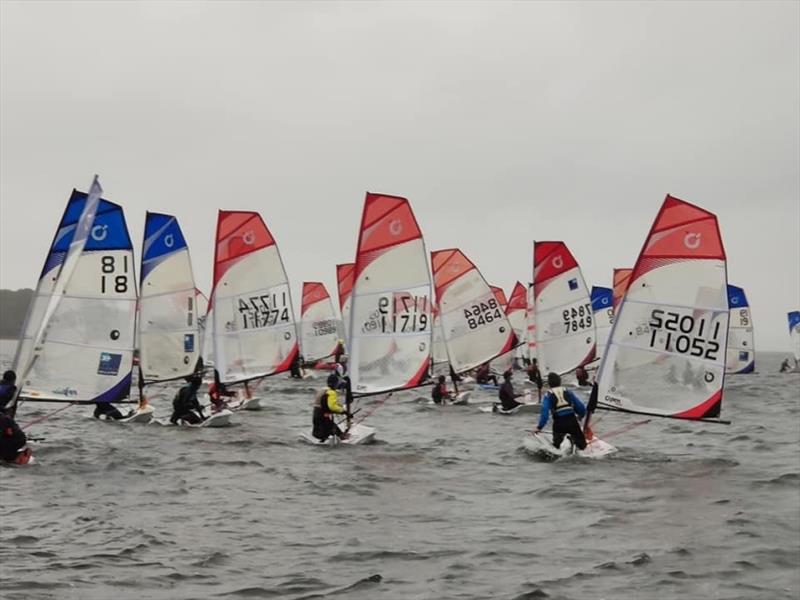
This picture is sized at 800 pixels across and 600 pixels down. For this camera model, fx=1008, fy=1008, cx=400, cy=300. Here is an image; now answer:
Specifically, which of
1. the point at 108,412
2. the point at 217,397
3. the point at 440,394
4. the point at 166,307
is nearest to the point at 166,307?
the point at 166,307

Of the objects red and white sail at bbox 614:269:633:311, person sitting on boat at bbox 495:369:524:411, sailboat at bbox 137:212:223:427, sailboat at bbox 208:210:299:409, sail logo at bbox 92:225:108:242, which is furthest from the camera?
red and white sail at bbox 614:269:633:311

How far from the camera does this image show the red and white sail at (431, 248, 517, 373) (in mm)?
34625

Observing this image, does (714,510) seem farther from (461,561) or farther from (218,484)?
(218,484)

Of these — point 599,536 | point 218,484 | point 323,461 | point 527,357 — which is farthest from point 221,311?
point 527,357

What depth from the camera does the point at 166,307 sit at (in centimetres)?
2959

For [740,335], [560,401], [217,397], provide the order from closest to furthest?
[560,401] < [217,397] < [740,335]

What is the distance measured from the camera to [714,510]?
46.8 feet

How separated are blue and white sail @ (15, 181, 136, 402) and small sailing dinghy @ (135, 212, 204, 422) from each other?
7.34 metres

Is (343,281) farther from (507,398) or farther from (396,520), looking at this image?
(396,520)

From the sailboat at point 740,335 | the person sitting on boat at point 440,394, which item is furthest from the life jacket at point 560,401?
the sailboat at point 740,335

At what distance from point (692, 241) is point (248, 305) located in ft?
46.3

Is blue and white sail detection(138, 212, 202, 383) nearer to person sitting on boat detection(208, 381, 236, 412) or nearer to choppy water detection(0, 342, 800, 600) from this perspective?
person sitting on boat detection(208, 381, 236, 412)

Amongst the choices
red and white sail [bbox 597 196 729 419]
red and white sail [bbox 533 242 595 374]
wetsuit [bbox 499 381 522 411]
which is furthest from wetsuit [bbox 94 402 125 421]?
red and white sail [bbox 533 242 595 374]

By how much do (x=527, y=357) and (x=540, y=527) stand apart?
144 ft
